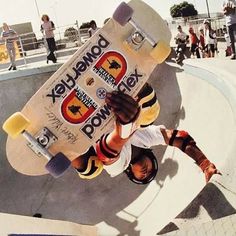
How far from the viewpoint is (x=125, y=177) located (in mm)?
7523

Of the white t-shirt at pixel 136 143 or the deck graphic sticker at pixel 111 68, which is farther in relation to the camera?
the white t-shirt at pixel 136 143

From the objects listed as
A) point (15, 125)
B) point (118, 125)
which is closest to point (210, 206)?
point (118, 125)

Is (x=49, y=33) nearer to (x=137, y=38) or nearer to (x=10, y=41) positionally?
(x=10, y=41)

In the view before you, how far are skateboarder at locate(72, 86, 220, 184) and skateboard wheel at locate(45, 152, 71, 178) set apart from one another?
0.50 meters

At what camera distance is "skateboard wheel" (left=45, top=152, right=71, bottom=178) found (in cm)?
296

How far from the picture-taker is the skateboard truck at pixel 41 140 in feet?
9.66

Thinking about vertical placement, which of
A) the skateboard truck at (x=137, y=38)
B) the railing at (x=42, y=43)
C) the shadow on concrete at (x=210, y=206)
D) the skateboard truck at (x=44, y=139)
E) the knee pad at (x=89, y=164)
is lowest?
the railing at (x=42, y=43)

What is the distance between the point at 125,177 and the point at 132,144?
3.54 meters

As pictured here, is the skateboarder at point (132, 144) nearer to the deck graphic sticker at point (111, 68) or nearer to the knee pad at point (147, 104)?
the knee pad at point (147, 104)

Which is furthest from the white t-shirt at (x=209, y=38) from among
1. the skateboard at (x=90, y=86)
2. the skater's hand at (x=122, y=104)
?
the skater's hand at (x=122, y=104)

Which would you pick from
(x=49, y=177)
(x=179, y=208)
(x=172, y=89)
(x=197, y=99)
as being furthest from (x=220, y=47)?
(x=179, y=208)

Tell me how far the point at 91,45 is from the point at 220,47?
8.78 m

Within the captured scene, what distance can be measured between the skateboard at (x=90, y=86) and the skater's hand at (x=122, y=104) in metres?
0.17

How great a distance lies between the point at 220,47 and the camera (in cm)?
1145
